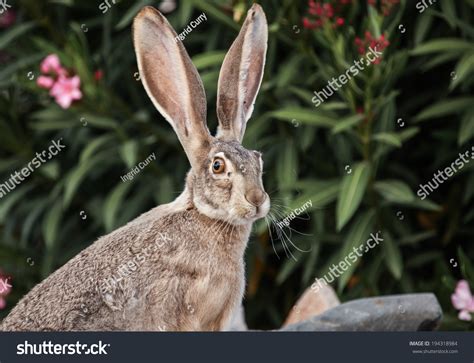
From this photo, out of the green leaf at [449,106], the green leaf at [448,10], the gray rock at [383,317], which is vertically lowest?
the gray rock at [383,317]

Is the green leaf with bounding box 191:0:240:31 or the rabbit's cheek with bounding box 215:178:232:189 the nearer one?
the rabbit's cheek with bounding box 215:178:232:189

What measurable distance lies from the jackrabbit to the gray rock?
0.98 m

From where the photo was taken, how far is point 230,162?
2701 mm

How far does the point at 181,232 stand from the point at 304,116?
7.67 feet

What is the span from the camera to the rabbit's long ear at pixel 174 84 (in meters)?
2.66

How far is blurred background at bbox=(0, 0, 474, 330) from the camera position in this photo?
4957 millimetres

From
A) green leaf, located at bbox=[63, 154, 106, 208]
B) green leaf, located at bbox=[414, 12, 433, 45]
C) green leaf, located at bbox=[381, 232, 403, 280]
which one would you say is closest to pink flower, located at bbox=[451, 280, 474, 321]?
green leaf, located at bbox=[381, 232, 403, 280]

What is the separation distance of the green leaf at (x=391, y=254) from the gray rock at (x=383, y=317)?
149 centimetres

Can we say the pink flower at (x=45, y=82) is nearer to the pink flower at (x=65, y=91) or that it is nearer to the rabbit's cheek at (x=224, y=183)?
the pink flower at (x=65, y=91)

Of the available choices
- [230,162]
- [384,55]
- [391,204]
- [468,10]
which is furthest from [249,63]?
[468,10]

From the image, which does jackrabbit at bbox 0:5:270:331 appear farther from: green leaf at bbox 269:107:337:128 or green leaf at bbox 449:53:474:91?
green leaf at bbox 449:53:474:91

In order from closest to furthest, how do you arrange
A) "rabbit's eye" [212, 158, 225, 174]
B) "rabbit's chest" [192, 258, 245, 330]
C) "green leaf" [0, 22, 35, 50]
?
"rabbit's eye" [212, 158, 225, 174], "rabbit's chest" [192, 258, 245, 330], "green leaf" [0, 22, 35, 50]

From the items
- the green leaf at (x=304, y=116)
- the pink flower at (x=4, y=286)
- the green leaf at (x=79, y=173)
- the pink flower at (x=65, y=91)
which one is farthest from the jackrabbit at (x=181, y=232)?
the green leaf at (x=79, y=173)
